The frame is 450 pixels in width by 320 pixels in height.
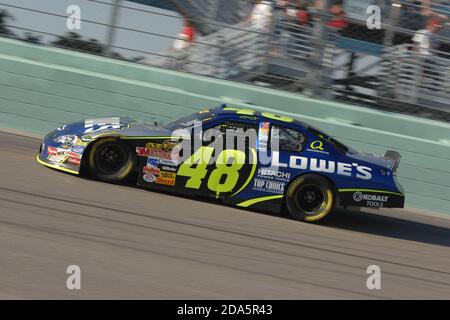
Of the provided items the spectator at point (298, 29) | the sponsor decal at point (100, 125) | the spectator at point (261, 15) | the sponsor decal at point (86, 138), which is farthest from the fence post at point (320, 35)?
the sponsor decal at point (86, 138)

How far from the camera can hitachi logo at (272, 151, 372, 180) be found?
947 centimetres

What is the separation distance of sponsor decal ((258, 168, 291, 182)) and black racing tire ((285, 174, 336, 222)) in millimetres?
129

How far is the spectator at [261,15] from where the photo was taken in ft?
40.5

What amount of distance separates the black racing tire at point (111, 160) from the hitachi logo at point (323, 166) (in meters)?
1.88

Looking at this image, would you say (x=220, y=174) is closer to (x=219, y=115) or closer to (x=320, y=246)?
(x=219, y=115)

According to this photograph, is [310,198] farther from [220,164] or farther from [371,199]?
[220,164]

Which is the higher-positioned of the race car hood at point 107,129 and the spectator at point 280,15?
the spectator at point 280,15

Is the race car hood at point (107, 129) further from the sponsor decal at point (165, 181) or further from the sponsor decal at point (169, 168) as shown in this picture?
the sponsor decal at point (165, 181)

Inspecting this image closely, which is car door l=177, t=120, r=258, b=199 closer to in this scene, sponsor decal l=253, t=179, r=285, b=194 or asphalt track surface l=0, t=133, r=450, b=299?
sponsor decal l=253, t=179, r=285, b=194

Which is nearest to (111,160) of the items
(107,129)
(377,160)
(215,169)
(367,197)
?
(107,129)

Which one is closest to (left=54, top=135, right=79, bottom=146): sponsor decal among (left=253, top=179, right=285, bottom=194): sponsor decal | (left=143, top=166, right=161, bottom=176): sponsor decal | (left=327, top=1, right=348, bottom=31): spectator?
(left=143, top=166, right=161, bottom=176): sponsor decal

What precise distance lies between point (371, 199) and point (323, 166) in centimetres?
77

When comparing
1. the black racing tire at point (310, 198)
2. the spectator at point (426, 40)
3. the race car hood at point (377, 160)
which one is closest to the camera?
the black racing tire at point (310, 198)

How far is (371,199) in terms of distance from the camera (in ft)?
31.3
